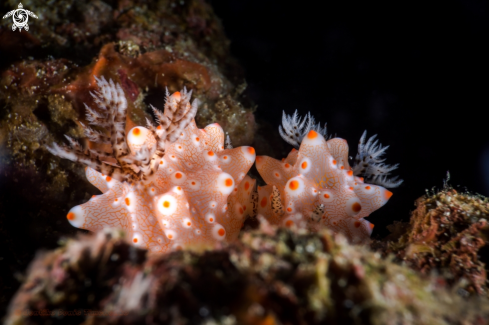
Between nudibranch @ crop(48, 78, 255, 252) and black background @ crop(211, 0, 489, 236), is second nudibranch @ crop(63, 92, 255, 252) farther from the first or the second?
black background @ crop(211, 0, 489, 236)

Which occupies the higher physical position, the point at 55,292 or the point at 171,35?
the point at 171,35

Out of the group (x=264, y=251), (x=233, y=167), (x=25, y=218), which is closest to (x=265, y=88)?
(x=233, y=167)

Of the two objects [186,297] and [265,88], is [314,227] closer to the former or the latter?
[186,297]

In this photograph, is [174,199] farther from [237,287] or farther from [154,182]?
[237,287]

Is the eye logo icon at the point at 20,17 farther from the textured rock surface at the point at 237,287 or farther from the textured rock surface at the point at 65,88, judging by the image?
the textured rock surface at the point at 237,287

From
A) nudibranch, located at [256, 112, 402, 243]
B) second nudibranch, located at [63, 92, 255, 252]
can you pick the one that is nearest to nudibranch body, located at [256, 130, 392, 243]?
nudibranch, located at [256, 112, 402, 243]

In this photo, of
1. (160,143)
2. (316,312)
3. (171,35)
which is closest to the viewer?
A: (316,312)

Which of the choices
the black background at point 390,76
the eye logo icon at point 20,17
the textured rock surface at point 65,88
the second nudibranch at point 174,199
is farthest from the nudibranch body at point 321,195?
the eye logo icon at point 20,17
